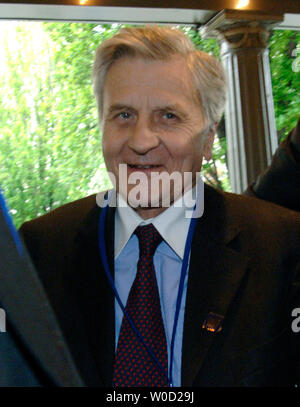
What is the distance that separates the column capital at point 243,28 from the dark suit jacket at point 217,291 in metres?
4.29

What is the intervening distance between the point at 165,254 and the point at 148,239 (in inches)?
2.0

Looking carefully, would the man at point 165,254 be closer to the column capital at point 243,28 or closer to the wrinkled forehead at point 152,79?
the wrinkled forehead at point 152,79

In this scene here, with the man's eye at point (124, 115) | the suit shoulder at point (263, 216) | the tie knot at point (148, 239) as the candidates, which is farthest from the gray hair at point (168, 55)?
the tie knot at point (148, 239)

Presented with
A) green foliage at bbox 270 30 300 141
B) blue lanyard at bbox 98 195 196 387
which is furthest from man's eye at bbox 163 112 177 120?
green foliage at bbox 270 30 300 141

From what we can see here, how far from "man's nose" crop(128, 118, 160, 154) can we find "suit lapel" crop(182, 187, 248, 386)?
208 mm

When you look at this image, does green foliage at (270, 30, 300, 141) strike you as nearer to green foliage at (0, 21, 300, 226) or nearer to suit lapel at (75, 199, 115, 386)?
green foliage at (0, 21, 300, 226)

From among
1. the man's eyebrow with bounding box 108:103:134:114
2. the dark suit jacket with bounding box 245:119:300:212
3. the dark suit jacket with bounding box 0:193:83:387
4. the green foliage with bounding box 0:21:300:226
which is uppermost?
the green foliage with bounding box 0:21:300:226

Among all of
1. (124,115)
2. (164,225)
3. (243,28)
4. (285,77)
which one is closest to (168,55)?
(124,115)

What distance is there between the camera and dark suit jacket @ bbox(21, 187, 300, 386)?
4.01 feet

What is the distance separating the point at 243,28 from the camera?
5.52m

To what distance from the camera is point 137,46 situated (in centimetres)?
142

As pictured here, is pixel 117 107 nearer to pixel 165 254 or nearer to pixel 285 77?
pixel 165 254

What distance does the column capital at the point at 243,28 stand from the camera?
5.46m
